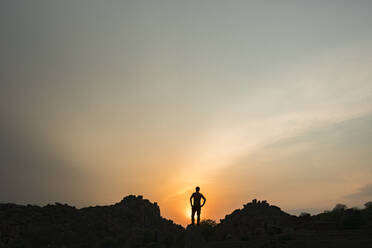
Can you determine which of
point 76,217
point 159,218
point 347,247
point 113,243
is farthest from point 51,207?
point 347,247

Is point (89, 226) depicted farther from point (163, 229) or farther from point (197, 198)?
point (197, 198)

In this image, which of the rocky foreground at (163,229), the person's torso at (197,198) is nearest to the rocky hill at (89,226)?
the rocky foreground at (163,229)

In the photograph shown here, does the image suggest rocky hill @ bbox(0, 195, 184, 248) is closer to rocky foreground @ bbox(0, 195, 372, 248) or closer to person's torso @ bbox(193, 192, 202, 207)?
rocky foreground @ bbox(0, 195, 372, 248)

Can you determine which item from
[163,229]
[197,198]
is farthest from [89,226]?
[197,198]

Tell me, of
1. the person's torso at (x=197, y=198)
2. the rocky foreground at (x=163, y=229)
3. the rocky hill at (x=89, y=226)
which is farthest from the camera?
the rocky hill at (x=89, y=226)

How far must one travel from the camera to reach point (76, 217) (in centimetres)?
4872

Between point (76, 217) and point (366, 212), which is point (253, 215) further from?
point (76, 217)

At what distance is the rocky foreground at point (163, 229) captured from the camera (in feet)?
61.9

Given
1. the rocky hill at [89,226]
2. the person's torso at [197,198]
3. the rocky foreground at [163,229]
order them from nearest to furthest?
the person's torso at [197,198] → the rocky foreground at [163,229] → the rocky hill at [89,226]

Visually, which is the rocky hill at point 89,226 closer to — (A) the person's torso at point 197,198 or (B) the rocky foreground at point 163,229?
(B) the rocky foreground at point 163,229

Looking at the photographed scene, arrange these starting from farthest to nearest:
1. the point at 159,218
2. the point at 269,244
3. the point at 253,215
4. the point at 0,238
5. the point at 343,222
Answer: the point at 159,218 < the point at 253,215 < the point at 0,238 < the point at 343,222 < the point at 269,244

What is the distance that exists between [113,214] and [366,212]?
3451cm

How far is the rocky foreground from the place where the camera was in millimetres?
18859

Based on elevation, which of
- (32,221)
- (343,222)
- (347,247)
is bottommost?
(347,247)
